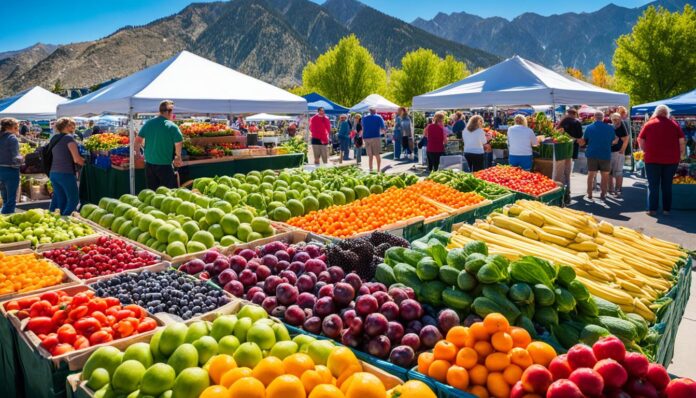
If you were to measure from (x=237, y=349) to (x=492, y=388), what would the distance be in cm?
114

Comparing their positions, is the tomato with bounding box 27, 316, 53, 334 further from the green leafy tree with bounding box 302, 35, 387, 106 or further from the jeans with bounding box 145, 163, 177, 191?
the green leafy tree with bounding box 302, 35, 387, 106

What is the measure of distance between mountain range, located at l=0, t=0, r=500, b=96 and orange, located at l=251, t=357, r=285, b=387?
14308 cm

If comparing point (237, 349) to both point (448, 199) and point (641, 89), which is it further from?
point (641, 89)

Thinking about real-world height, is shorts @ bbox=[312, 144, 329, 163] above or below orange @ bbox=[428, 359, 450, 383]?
above

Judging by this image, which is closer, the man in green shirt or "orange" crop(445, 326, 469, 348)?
"orange" crop(445, 326, 469, 348)

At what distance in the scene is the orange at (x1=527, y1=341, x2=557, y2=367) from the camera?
78.6 inches

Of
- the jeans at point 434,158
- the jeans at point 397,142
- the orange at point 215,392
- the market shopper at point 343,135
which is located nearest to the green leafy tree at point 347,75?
the market shopper at point 343,135

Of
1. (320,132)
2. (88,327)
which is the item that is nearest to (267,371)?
(88,327)

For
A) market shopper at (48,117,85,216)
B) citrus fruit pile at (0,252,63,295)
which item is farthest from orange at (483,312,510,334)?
→ market shopper at (48,117,85,216)

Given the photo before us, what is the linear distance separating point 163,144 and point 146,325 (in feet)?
16.9

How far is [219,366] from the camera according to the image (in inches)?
81.7

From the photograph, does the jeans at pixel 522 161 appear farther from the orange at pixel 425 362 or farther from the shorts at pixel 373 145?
the orange at pixel 425 362

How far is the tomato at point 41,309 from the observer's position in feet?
9.50

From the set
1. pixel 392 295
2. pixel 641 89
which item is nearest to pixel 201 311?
pixel 392 295
